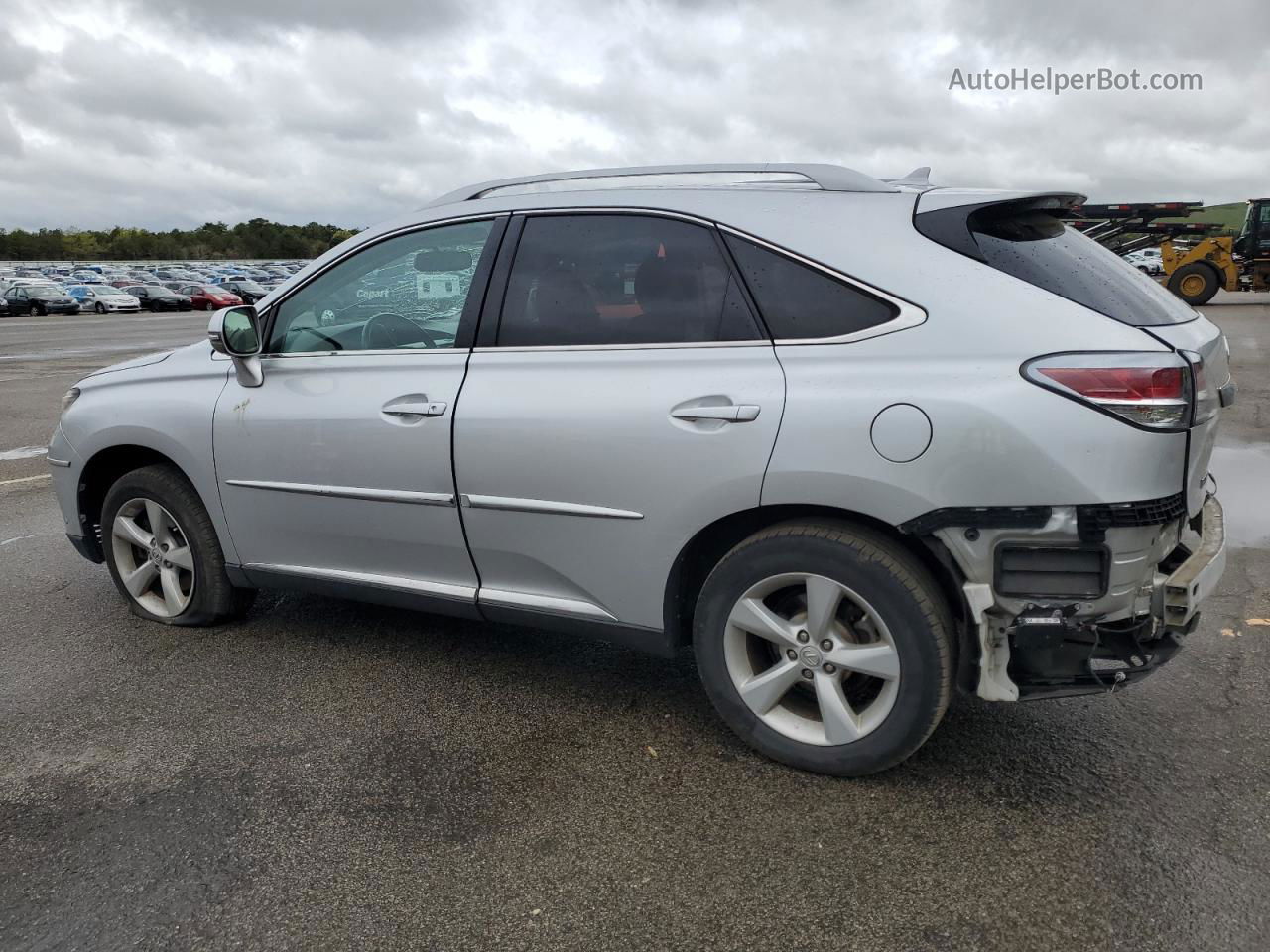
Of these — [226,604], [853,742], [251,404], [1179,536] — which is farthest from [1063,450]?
[226,604]

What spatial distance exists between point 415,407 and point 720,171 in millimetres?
1274

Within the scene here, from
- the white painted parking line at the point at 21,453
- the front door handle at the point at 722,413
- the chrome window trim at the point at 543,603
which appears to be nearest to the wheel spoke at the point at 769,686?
the chrome window trim at the point at 543,603

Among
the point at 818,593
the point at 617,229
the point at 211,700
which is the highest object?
the point at 617,229

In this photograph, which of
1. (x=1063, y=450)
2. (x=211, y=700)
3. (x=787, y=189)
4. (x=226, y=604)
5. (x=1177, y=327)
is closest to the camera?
(x=1063, y=450)

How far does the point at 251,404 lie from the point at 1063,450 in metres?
2.85

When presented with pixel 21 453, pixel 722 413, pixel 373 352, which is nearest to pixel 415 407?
pixel 373 352

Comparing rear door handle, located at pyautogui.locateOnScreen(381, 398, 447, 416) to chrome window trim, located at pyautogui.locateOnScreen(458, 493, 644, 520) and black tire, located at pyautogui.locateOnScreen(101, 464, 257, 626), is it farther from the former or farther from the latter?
black tire, located at pyautogui.locateOnScreen(101, 464, 257, 626)

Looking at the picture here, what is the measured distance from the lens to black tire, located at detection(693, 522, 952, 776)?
282cm

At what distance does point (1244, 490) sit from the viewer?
6.78 meters

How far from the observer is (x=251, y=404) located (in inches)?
154

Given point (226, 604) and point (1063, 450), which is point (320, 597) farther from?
point (1063, 450)

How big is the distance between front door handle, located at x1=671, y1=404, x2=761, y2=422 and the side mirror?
181cm

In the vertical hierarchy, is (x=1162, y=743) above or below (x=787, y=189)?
below

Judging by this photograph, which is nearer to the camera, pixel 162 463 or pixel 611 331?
pixel 611 331
